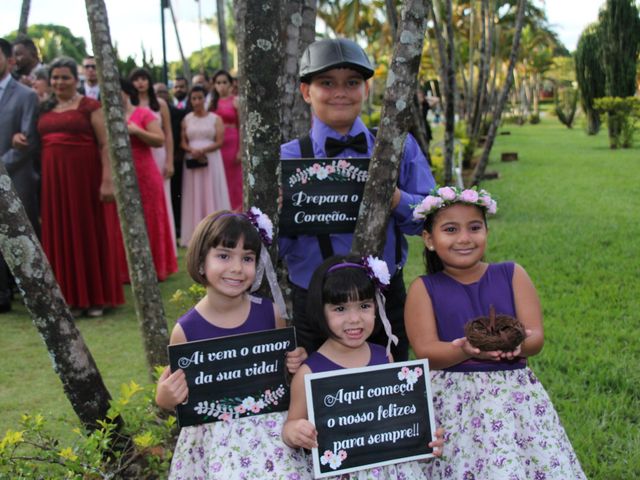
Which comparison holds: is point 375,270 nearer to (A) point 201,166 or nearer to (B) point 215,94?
(A) point 201,166

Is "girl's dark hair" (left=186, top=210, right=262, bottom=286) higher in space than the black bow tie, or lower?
lower

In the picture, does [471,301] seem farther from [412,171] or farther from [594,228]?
[594,228]

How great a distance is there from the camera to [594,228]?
9.80 m

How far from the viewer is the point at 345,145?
3105 millimetres

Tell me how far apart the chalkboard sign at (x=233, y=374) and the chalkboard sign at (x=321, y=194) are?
0.56 metres

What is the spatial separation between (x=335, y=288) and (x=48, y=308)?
111cm

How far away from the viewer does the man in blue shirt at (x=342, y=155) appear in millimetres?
3006

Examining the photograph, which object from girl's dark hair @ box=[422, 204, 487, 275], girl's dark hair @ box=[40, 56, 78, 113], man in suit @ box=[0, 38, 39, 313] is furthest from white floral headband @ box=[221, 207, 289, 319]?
man in suit @ box=[0, 38, 39, 313]

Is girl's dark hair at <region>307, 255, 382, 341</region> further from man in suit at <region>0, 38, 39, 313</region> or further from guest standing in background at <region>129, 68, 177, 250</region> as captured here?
guest standing in background at <region>129, 68, 177, 250</region>

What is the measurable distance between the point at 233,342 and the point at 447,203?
945mm

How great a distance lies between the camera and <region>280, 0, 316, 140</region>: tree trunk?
427 cm

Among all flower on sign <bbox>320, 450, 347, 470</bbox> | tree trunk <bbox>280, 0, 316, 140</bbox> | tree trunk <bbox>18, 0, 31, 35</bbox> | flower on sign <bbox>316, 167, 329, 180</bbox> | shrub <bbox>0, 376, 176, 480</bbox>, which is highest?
tree trunk <bbox>18, 0, 31, 35</bbox>

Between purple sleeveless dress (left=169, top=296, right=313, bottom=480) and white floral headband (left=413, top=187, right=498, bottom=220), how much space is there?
80cm

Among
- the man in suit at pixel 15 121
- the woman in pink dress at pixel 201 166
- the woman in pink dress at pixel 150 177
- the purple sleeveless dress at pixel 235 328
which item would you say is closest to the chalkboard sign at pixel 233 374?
the purple sleeveless dress at pixel 235 328
